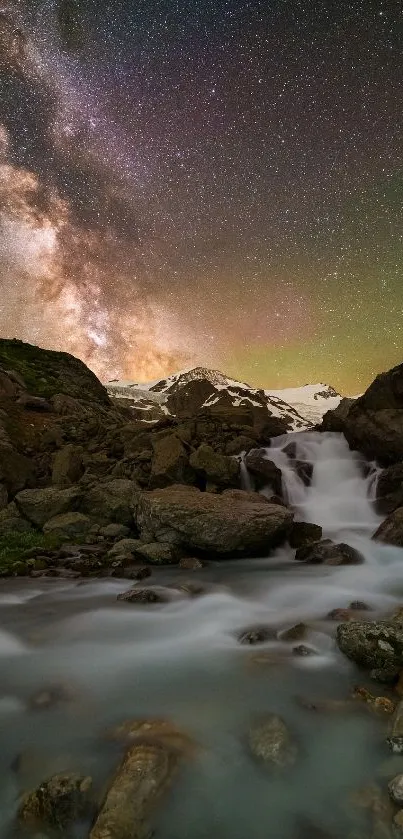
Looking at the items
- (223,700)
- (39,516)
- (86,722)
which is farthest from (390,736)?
(39,516)

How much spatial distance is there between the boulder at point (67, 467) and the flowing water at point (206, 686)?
7870mm

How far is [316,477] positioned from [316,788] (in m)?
18.8

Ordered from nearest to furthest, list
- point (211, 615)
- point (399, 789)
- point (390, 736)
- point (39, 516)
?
point (399, 789) → point (390, 736) → point (211, 615) → point (39, 516)

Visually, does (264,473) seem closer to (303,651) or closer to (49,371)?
(303,651)

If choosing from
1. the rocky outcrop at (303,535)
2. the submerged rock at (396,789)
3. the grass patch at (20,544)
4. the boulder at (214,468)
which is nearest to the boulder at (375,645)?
the submerged rock at (396,789)

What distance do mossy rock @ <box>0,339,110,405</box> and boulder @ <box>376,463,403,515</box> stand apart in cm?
2699

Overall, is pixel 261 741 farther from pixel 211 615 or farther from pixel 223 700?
pixel 211 615

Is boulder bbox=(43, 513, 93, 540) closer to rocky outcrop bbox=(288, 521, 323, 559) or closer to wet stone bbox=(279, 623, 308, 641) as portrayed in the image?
rocky outcrop bbox=(288, 521, 323, 559)

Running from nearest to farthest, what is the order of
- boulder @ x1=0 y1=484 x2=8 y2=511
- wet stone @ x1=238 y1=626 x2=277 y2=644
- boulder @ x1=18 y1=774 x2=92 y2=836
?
boulder @ x1=18 y1=774 x2=92 y2=836
wet stone @ x1=238 y1=626 x2=277 y2=644
boulder @ x1=0 y1=484 x2=8 y2=511

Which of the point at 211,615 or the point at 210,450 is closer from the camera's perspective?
the point at 211,615

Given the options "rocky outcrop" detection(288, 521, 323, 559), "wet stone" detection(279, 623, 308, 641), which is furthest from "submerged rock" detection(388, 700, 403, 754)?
"rocky outcrop" detection(288, 521, 323, 559)

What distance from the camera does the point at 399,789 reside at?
3.76 m

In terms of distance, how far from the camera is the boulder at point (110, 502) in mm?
16328

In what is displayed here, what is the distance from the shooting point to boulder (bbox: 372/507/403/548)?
14.3m
